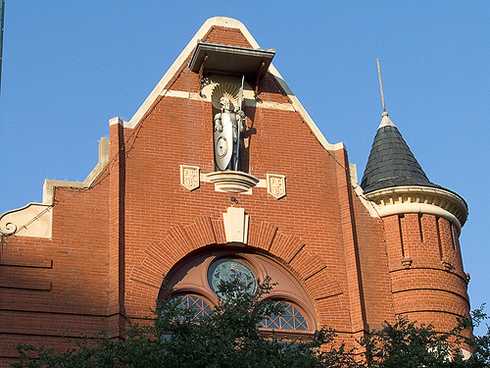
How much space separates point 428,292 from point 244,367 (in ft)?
25.6

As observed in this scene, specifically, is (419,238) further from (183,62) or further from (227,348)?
(227,348)

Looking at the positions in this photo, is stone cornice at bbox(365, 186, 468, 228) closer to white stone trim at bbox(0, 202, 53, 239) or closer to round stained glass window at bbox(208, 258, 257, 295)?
round stained glass window at bbox(208, 258, 257, 295)

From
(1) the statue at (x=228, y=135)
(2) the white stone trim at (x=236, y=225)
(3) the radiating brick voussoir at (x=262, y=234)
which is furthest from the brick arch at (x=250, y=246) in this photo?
(1) the statue at (x=228, y=135)

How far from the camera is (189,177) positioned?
909 inches

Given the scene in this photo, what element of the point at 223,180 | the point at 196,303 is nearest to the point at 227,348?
the point at 196,303

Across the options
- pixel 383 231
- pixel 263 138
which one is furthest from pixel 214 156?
pixel 383 231

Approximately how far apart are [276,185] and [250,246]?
156 cm

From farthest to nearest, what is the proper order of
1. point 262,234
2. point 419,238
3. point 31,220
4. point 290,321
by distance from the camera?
point 419,238
point 262,234
point 290,321
point 31,220

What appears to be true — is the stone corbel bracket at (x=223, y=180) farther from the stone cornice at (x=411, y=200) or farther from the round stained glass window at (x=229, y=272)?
the stone cornice at (x=411, y=200)

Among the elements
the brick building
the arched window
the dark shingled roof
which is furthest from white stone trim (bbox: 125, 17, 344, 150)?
the arched window

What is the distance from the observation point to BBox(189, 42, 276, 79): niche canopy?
2378 centimetres

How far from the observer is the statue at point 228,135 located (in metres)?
23.5

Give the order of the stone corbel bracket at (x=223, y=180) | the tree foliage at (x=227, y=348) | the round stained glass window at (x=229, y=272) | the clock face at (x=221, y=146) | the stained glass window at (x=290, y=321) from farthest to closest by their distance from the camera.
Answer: the clock face at (x=221, y=146), the stone corbel bracket at (x=223, y=180), the round stained glass window at (x=229, y=272), the stained glass window at (x=290, y=321), the tree foliage at (x=227, y=348)

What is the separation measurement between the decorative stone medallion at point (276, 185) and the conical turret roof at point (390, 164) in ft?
6.11
